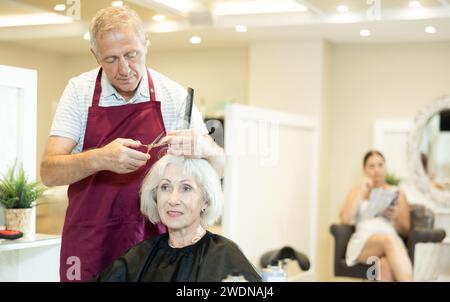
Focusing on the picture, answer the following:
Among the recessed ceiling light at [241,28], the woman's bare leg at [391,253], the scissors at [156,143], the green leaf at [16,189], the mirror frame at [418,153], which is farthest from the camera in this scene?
the mirror frame at [418,153]

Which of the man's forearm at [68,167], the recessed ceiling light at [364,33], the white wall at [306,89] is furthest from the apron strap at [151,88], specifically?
the white wall at [306,89]

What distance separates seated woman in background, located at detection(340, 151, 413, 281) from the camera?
14.7ft

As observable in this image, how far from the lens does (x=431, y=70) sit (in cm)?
527

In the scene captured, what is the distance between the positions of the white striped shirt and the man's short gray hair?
0.12 metres

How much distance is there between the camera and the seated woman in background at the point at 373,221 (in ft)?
14.7

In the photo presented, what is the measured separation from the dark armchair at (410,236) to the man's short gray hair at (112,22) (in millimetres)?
3115

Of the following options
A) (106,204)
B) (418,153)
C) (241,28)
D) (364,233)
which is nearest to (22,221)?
(106,204)

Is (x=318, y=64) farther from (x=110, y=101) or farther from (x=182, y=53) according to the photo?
(x=110, y=101)

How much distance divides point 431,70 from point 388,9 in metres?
2.52

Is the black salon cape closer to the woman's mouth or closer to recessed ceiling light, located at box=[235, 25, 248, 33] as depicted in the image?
the woman's mouth

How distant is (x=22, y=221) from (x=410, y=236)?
3278 millimetres

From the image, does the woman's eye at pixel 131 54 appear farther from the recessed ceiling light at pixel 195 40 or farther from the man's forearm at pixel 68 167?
the recessed ceiling light at pixel 195 40

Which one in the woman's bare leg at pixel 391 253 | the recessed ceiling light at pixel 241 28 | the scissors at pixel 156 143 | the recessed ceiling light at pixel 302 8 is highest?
the recessed ceiling light at pixel 302 8
